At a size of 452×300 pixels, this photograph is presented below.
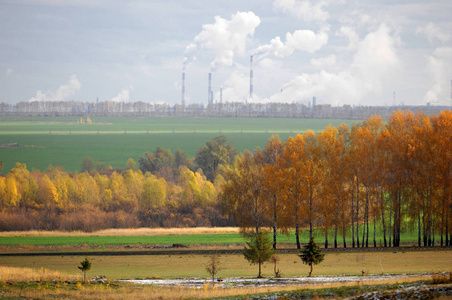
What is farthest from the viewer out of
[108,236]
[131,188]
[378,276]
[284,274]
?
[131,188]

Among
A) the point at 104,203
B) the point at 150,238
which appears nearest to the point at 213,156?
the point at 104,203

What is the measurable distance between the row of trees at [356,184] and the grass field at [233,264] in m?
7.13

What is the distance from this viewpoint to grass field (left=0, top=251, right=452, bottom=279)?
40.8 meters

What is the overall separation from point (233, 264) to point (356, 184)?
18.6m

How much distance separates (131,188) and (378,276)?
69077mm

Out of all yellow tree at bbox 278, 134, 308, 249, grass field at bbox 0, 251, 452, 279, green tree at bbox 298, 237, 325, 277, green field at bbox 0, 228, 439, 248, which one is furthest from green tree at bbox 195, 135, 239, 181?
green tree at bbox 298, 237, 325, 277

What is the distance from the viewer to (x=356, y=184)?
5844 centimetres

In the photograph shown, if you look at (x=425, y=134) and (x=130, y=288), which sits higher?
(x=425, y=134)

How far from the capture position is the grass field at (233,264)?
40750 millimetres

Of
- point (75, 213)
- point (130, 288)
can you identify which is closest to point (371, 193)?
point (130, 288)

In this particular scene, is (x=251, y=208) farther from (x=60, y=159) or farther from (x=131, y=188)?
(x=60, y=159)

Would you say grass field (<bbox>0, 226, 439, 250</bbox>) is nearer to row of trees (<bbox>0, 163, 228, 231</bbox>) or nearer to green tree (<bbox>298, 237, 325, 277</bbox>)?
row of trees (<bbox>0, 163, 228, 231</bbox>)

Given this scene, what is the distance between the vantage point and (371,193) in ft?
189

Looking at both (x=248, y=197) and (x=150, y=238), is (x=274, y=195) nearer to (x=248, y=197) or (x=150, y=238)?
(x=248, y=197)
